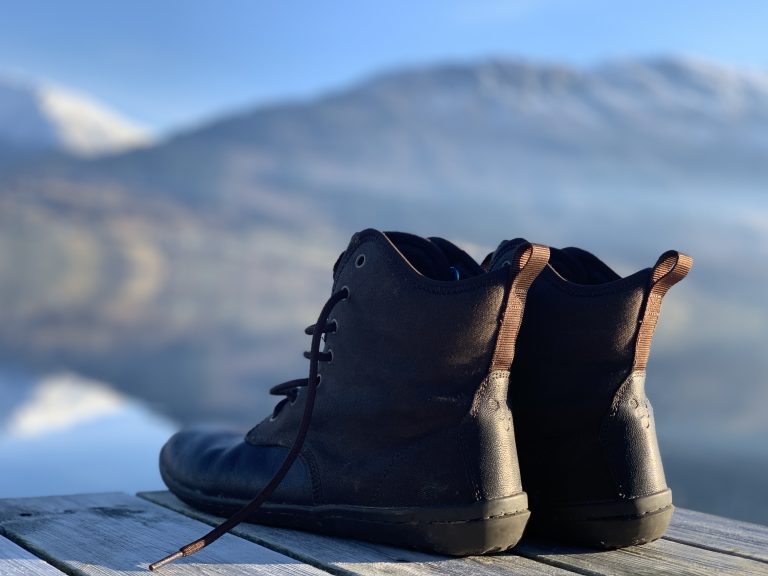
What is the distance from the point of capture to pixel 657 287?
1547mm

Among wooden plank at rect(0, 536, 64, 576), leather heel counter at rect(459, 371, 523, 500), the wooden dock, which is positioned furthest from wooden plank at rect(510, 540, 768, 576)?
wooden plank at rect(0, 536, 64, 576)

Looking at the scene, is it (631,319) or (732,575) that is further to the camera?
(631,319)

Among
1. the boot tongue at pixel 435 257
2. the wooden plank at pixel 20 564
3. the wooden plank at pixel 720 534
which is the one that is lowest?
the wooden plank at pixel 20 564

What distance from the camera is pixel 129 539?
149 cm

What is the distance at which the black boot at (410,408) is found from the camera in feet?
4.73

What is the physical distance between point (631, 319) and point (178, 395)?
774 cm

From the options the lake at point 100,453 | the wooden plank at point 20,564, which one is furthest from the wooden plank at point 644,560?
the lake at point 100,453

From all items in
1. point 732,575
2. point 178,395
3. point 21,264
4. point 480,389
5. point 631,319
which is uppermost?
point 21,264

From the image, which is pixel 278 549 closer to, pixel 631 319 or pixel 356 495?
pixel 356 495

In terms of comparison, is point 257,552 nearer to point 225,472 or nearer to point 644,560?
point 225,472

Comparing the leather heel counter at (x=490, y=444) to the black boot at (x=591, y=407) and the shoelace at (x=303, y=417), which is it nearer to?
the black boot at (x=591, y=407)

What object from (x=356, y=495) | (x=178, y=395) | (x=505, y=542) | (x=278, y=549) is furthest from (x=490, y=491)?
(x=178, y=395)

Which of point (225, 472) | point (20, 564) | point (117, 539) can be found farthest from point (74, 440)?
point (20, 564)

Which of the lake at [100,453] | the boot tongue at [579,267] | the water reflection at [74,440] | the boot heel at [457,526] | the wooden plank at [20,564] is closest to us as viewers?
the wooden plank at [20,564]
